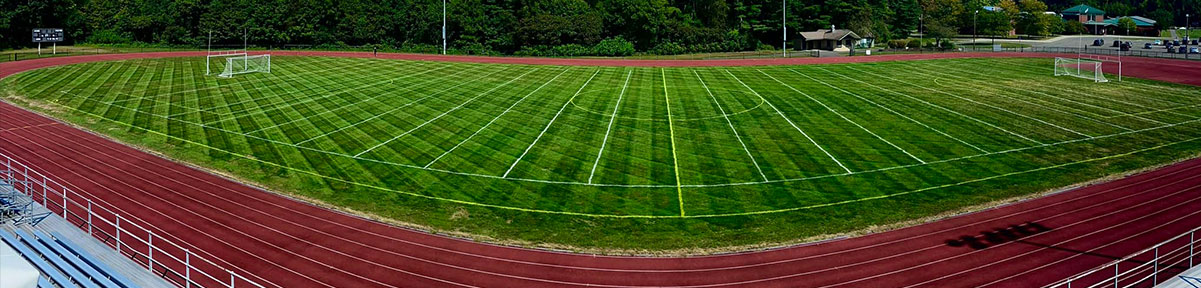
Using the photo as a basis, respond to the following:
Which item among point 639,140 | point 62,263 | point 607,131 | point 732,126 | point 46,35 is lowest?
point 62,263

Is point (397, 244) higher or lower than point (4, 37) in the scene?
lower

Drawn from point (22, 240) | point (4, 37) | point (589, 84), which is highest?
point (4, 37)

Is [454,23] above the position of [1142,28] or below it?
below

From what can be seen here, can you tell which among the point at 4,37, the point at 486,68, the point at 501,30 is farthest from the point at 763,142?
the point at 4,37

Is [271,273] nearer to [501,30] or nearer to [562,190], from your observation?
[562,190]

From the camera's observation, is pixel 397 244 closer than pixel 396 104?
Yes

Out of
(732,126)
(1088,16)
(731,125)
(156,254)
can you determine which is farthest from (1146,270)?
(1088,16)

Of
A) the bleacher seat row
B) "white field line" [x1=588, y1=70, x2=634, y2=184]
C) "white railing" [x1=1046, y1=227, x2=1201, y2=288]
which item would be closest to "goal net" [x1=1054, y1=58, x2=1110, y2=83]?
"white field line" [x1=588, y1=70, x2=634, y2=184]

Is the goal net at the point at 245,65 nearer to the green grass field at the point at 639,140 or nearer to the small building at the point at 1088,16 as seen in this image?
the green grass field at the point at 639,140

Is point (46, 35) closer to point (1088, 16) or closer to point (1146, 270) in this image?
point (1146, 270)
